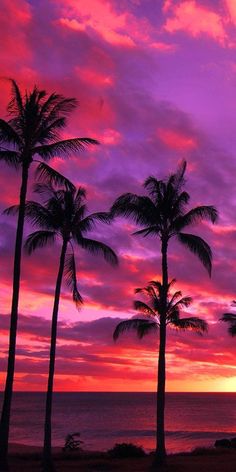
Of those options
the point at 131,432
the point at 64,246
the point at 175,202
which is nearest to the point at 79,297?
the point at 64,246

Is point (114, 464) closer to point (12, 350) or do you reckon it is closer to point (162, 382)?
point (162, 382)

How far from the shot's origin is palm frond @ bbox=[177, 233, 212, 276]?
1109 inches

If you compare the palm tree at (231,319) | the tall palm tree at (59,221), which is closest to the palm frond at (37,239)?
the tall palm tree at (59,221)

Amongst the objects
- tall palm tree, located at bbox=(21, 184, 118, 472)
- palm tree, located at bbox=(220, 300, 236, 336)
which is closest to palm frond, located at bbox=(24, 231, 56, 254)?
tall palm tree, located at bbox=(21, 184, 118, 472)

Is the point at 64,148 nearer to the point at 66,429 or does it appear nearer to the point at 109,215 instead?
the point at 109,215

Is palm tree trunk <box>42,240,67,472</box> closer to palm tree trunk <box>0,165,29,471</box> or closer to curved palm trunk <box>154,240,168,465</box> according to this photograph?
palm tree trunk <box>0,165,29,471</box>

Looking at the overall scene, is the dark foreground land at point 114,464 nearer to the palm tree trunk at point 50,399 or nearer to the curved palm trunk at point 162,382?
the curved palm trunk at point 162,382

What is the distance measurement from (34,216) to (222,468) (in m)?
13.9

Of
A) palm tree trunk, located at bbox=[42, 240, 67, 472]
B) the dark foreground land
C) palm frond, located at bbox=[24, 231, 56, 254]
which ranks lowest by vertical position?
the dark foreground land

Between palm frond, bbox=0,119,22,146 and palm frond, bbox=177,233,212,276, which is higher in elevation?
palm frond, bbox=0,119,22,146

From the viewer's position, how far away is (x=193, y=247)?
28.6 meters

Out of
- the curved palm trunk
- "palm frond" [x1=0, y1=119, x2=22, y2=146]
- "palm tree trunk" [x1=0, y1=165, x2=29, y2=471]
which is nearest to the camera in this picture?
"palm tree trunk" [x1=0, y1=165, x2=29, y2=471]

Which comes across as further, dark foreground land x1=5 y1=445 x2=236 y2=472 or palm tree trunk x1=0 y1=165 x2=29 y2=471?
dark foreground land x1=5 y1=445 x2=236 y2=472

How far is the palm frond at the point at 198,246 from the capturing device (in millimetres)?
28156
